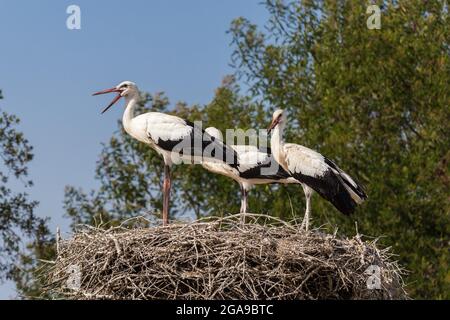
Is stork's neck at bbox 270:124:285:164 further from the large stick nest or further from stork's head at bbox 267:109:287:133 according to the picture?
the large stick nest

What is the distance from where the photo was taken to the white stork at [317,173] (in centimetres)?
1461

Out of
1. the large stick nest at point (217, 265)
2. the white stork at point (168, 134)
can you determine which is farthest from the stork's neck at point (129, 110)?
the large stick nest at point (217, 265)

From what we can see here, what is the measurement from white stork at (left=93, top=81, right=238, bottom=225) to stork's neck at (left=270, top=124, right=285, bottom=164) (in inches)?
22.3

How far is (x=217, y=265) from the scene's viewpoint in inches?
443

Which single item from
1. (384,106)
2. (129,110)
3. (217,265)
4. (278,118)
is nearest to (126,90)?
(129,110)

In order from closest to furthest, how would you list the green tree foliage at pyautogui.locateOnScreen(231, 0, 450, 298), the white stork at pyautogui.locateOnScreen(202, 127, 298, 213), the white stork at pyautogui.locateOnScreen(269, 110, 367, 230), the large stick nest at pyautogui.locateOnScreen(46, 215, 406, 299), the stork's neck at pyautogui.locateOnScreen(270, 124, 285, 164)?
the large stick nest at pyautogui.locateOnScreen(46, 215, 406, 299) → the white stork at pyautogui.locateOnScreen(269, 110, 367, 230) → the stork's neck at pyautogui.locateOnScreen(270, 124, 285, 164) → the white stork at pyautogui.locateOnScreen(202, 127, 298, 213) → the green tree foliage at pyautogui.locateOnScreen(231, 0, 450, 298)

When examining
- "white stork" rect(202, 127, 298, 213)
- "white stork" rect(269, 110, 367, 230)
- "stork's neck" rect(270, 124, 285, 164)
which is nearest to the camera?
"white stork" rect(269, 110, 367, 230)

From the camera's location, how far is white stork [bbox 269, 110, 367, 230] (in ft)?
47.9

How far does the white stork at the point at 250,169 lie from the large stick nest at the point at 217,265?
12.1 feet

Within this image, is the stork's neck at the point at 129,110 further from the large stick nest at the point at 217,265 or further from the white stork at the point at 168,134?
the large stick nest at the point at 217,265

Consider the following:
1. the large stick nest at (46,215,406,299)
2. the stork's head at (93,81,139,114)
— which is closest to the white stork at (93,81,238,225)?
the stork's head at (93,81,139,114)

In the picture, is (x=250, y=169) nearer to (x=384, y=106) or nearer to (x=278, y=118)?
(x=278, y=118)

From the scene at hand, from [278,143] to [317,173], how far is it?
576 mm
